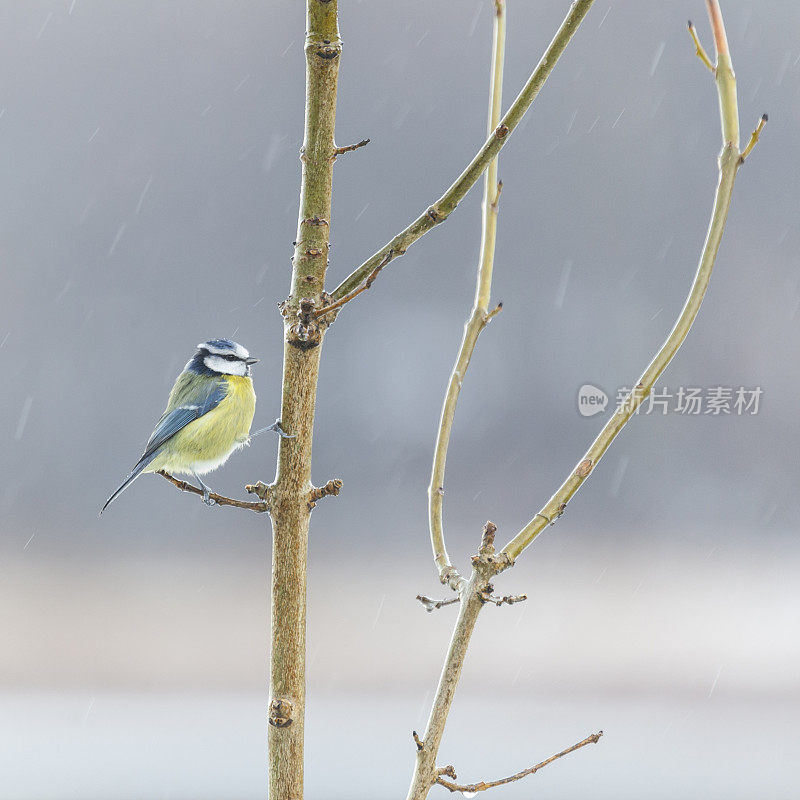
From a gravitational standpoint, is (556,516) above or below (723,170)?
below

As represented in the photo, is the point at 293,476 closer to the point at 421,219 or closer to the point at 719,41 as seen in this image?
the point at 421,219

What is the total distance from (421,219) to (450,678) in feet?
0.66

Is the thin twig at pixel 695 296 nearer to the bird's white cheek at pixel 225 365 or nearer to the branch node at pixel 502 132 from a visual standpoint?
the branch node at pixel 502 132

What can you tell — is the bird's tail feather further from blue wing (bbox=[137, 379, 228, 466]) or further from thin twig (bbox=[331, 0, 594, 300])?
thin twig (bbox=[331, 0, 594, 300])

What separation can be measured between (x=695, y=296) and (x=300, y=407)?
0.58 ft

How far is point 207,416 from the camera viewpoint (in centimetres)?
60

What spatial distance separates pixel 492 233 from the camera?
451 millimetres

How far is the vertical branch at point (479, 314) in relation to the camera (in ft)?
1.43

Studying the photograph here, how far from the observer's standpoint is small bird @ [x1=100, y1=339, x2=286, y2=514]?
58 cm

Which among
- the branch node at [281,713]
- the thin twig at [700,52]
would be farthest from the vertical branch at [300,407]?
the thin twig at [700,52]

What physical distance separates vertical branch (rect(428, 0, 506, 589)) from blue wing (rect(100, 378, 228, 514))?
0.71 feet

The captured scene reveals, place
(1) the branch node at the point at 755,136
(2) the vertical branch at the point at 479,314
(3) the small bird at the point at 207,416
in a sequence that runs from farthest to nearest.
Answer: (3) the small bird at the point at 207,416
(2) the vertical branch at the point at 479,314
(1) the branch node at the point at 755,136

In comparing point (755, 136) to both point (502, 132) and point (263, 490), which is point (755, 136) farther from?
point (263, 490)

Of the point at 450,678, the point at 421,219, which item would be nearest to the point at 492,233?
the point at 421,219
